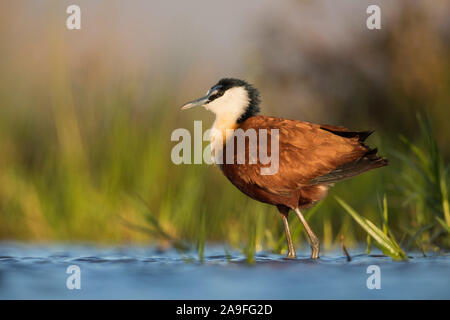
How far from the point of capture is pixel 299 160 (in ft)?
22.0

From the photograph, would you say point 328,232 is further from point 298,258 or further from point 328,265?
point 328,265

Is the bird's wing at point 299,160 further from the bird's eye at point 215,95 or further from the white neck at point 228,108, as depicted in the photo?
the bird's eye at point 215,95

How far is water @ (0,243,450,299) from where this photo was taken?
17.0ft

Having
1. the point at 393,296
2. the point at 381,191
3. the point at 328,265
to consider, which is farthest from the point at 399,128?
the point at 393,296

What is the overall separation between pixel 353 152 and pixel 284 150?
69 centimetres

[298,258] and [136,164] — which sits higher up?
[136,164]

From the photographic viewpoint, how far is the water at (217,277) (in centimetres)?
519

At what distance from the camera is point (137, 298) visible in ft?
16.6

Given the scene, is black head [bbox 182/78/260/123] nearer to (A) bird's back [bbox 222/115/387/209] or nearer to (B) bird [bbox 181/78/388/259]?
(B) bird [bbox 181/78/388/259]

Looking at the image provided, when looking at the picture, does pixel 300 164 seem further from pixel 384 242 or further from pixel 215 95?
pixel 215 95

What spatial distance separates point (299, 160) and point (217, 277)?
158 cm

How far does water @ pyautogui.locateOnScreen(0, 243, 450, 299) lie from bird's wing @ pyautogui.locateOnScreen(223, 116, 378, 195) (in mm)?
765

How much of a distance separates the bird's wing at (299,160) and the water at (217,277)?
77 centimetres

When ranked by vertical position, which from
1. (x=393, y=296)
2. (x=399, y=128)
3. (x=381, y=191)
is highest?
(x=399, y=128)
